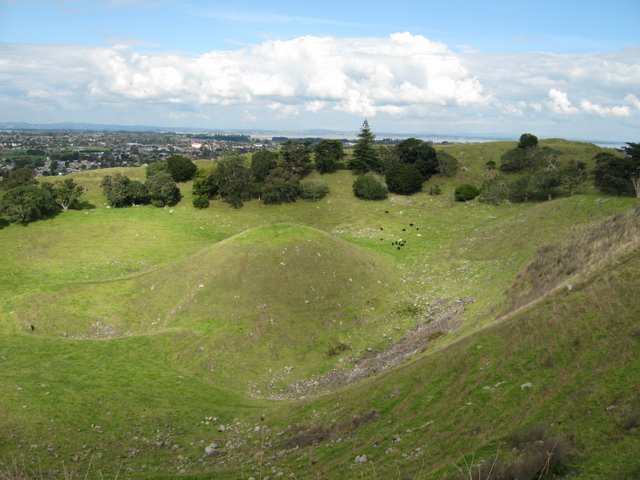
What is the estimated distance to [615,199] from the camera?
50.0 meters

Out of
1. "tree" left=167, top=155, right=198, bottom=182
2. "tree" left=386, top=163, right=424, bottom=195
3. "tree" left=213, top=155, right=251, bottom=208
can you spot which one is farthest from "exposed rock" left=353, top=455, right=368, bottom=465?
"tree" left=167, top=155, right=198, bottom=182

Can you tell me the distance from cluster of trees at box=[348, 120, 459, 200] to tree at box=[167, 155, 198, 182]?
99.8 ft

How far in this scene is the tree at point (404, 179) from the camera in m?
77.4

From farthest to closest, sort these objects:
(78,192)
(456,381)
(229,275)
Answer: (78,192), (229,275), (456,381)

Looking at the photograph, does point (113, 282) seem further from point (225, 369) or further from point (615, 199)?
point (615, 199)

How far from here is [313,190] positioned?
76.1 meters

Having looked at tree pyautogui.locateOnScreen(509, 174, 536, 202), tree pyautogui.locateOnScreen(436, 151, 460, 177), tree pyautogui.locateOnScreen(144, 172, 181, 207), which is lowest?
tree pyautogui.locateOnScreen(144, 172, 181, 207)

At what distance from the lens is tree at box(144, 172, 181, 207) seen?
72250 mm

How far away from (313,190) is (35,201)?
1583 inches

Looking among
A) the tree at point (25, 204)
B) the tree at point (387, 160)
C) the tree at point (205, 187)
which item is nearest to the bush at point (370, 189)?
the tree at point (387, 160)

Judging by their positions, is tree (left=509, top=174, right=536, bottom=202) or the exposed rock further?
tree (left=509, top=174, right=536, bottom=202)

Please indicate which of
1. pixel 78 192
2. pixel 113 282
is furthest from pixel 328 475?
pixel 78 192

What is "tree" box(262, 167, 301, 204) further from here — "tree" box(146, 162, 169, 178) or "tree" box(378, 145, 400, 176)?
"tree" box(146, 162, 169, 178)

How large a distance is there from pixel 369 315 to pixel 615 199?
108 feet
